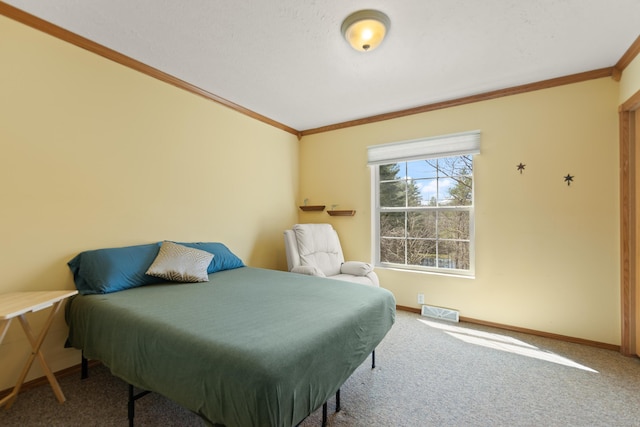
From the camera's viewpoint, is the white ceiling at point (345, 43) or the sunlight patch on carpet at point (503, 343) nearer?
the white ceiling at point (345, 43)

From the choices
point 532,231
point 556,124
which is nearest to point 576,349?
point 532,231

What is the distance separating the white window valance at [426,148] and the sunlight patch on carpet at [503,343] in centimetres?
184

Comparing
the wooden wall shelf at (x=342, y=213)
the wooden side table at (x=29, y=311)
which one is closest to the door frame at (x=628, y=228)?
the wooden wall shelf at (x=342, y=213)

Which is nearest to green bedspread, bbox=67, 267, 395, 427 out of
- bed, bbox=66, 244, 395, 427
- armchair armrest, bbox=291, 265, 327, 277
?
bed, bbox=66, 244, 395, 427

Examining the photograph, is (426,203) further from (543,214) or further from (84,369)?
(84,369)

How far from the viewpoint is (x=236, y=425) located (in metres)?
0.97

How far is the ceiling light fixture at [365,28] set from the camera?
1736 millimetres

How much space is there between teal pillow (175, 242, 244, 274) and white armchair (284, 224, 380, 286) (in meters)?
0.64

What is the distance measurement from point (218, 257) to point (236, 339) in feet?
5.31

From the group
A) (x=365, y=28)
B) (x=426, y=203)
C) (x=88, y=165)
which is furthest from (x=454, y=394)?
(x=88, y=165)

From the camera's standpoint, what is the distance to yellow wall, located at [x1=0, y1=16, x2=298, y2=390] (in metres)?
1.78

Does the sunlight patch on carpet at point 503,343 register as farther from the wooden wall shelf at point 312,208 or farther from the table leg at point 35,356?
the table leg at point 35,356

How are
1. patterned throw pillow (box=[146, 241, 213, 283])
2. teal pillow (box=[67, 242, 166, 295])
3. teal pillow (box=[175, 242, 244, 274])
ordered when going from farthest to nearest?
teal pillow (box=[175, 242, 244, 274]), patterned throw pillow (box=[146, 241, 213, 283]), teal pillow (box=[67, 242, 166, 295])

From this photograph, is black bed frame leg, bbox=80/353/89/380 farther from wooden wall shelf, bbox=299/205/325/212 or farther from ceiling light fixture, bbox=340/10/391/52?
ceiling light fixture, bbox=340/10/391/52
